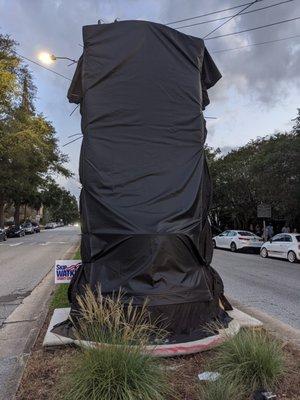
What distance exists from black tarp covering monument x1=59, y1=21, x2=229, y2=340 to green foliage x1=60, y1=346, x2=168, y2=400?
1371 mm

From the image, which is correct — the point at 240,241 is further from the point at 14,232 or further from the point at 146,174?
the point at 14,232

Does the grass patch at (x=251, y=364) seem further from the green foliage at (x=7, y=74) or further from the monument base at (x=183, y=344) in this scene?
the green foliage at (x=7, y=74)

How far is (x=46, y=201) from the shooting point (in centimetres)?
8181

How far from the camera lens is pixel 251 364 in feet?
12.9

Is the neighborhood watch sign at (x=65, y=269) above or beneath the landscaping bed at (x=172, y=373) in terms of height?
above

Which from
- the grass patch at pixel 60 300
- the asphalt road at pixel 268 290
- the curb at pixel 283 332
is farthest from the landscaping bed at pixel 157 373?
the asphalt road at pixel 268 290

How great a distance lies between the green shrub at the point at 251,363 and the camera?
12.6 ft

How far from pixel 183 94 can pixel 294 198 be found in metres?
19.7

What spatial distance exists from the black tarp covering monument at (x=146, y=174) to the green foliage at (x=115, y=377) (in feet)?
4.50

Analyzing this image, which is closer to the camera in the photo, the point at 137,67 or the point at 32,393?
the point at 32,393

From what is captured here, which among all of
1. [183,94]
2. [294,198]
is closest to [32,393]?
[183,94]

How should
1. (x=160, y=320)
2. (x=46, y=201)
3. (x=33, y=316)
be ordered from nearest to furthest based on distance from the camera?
1. (x=160, y=320)
2. (x=33, y=316)
3. (x=46, y=201)

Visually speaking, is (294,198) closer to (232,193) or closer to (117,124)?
(232,193)

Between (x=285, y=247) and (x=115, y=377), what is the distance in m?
20.2
